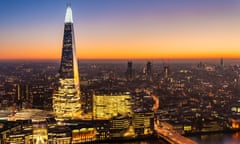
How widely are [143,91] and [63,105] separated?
3624 mm

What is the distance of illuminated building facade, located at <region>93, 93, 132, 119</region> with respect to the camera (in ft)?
34.1

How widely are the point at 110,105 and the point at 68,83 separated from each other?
1.72 metres

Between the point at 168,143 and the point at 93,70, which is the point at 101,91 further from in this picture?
the point at 168,143

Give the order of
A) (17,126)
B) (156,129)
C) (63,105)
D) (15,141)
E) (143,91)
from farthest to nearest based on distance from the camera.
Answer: (143,91) < (63,105) < (156,129) < (17,126) < (15,141)

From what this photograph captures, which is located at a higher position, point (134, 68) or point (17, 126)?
point (134, 68)

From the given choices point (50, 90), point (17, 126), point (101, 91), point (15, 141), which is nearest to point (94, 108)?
point (101, 91)

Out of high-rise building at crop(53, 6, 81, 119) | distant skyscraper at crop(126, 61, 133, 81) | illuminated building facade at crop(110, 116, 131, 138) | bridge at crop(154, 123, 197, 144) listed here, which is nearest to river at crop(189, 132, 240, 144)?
bridge at crop(154, 123, 197, 144)

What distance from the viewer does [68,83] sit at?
1151 centimetres

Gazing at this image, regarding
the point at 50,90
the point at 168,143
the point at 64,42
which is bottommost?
the point at 168,143

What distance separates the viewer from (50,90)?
11.6 meters

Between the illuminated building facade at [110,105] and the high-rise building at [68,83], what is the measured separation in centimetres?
63

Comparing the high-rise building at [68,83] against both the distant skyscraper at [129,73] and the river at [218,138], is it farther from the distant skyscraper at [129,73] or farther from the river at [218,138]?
the river at [218,138]

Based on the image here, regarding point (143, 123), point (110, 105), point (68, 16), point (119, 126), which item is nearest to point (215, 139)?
point (143, 123)

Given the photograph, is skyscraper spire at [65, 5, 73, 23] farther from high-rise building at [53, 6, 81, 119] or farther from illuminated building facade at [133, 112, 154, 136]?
illuminated building facade at [133, 112, 154, 136]
